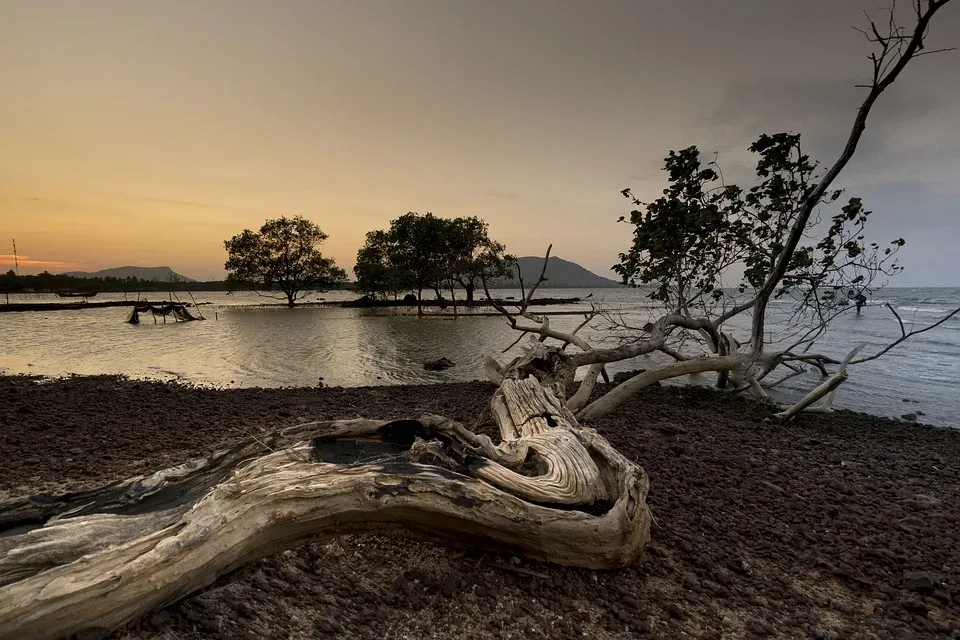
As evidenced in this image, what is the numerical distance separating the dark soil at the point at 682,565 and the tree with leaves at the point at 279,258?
4192 centimetres

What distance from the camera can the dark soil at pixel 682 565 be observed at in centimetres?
206

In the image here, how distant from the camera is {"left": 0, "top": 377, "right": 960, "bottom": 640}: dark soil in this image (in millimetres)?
2061

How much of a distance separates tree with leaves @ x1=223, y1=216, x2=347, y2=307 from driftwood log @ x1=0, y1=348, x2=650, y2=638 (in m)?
45.7

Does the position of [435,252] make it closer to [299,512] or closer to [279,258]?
[279,258]

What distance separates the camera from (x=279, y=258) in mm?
44156

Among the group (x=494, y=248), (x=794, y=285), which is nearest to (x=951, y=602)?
(x=794, y=285)

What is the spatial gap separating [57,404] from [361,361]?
22.4 feet

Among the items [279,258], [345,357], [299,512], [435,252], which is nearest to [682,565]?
[299,512]

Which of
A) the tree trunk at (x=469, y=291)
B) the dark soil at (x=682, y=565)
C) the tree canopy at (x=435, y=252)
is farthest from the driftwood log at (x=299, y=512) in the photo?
the tree trunk at (x=469, y=291)

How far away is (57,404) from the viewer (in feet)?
23.2

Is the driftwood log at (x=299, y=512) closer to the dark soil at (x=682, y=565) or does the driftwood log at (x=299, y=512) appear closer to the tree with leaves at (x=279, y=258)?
the dark soil at (x=682, y=565)

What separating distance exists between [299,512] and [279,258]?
4698cm

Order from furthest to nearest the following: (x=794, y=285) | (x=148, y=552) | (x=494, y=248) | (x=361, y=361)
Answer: (x=494, y=248), (x=361, y=361), (x=794, y=285), (x=148, y=552)

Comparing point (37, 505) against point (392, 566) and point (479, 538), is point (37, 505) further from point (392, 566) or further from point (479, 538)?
point (479, 538)
